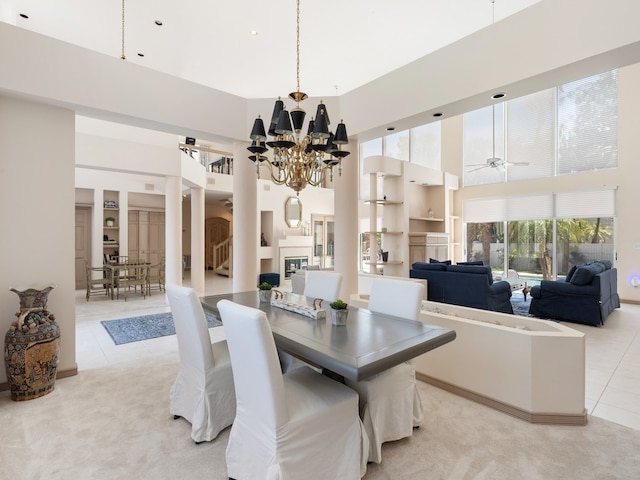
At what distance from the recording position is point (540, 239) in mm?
8477

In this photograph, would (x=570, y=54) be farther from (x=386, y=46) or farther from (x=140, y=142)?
(x=140, y=142)

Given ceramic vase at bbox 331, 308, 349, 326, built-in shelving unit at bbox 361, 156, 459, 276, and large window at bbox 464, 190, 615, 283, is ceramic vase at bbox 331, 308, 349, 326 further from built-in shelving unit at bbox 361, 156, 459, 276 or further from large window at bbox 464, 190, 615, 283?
large window at bbox 464, 190, 615, 283

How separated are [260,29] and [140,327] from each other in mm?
4694

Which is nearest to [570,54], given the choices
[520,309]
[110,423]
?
[110,423]

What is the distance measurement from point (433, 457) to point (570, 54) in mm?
3077

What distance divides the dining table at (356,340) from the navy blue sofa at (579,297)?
14.0 ft

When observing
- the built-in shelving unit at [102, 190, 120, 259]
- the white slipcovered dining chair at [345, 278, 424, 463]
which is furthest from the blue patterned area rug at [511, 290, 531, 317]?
the built-in shelving unit at [102, 190, 120, 259]

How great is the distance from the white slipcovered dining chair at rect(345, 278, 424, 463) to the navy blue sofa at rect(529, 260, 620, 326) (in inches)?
162

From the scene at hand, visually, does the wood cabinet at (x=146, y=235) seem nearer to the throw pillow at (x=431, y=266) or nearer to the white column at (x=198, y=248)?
the white column at (x=198, y=248)

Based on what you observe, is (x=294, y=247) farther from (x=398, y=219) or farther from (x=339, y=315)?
(x=339, y=315)

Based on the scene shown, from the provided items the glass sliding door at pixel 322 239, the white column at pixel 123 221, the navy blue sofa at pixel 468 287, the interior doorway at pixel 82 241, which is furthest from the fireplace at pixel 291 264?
the interior doorway at pixel 82 241

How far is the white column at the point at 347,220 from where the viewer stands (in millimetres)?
4496

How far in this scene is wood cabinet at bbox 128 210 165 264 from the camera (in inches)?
379

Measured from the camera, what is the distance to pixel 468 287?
5.62 m
